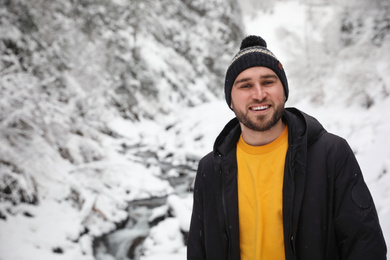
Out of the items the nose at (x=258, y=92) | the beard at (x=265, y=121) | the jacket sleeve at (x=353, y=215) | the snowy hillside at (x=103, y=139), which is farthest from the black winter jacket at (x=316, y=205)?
the snowy hillside at (x=103, y=139)

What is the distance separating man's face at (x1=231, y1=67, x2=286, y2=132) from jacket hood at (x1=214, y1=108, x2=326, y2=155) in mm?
115

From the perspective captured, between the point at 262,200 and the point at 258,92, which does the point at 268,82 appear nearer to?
the point at 258,92

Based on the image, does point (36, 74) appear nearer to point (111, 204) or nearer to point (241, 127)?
point (111, 204)

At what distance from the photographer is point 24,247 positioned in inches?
173

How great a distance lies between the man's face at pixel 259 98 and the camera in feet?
5.49

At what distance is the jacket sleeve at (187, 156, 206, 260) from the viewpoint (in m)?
1.94

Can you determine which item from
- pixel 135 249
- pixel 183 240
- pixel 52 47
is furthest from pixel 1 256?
pixel 52 47

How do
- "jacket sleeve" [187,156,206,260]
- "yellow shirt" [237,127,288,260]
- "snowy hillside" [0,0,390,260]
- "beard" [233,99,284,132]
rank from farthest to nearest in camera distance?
"snowy hillside" [0,0,390,260] < "jacket sleeve" [187,156,206,260] < "beard" [233,99,284,132] < "yellow shirt" [237,127,288,260]

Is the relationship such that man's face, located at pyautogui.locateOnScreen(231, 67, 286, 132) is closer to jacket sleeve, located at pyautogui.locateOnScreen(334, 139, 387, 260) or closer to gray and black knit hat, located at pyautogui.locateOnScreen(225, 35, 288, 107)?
gray and black knit hat, located at pyautogui.locateOnScreen(225, 35, 288, 107)

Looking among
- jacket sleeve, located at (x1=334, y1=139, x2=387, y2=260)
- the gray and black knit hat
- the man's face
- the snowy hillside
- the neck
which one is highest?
the snowy hillside

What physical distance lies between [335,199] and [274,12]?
55.9 metres

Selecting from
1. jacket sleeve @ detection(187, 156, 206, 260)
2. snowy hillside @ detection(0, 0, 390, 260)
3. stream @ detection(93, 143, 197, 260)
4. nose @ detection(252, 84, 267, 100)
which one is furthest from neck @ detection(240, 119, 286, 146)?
stream @ detection(93, 143, 197, 260)

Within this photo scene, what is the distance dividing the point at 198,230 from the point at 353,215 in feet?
3.56

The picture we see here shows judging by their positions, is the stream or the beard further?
the stream
